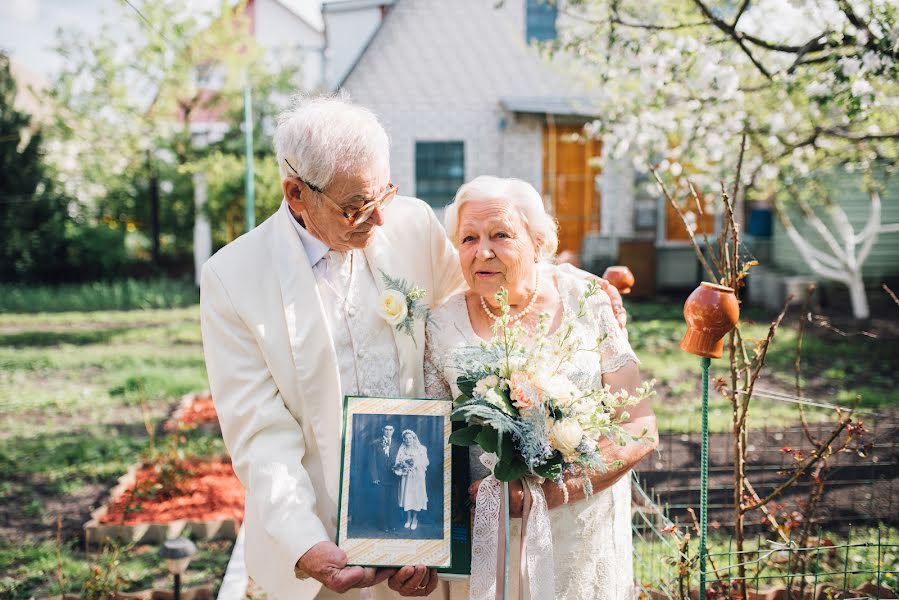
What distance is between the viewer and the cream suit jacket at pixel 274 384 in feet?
→ 6.95

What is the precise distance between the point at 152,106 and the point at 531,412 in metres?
15.7

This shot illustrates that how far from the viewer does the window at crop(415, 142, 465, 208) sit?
7.45 metres

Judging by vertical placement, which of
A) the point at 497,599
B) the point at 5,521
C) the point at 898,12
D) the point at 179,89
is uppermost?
the point at 179,89

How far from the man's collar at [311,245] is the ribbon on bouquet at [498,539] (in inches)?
30.1

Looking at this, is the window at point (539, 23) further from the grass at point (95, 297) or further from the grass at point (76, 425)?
the grass at point (95, 297)

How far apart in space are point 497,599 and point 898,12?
Answer: 3036 millimetres

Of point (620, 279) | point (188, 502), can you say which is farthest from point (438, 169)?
point (620, 279)

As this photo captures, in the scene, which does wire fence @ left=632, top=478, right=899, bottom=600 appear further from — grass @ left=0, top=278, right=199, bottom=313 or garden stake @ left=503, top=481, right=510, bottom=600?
grass @ left=0, top=278, right=199, bottom=313

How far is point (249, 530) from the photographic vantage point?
2213mm

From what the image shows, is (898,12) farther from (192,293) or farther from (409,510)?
(192,293)

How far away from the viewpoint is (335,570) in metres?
1.96

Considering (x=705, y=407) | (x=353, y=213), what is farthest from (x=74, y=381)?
(x=705, y=407)

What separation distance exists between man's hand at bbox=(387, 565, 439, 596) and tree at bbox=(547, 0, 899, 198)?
2676 mm

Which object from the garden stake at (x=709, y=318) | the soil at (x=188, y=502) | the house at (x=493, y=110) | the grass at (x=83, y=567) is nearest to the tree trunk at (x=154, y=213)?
the house at (x=493, y=110)
